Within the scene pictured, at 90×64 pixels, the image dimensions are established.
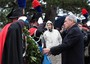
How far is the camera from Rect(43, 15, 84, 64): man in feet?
24.0

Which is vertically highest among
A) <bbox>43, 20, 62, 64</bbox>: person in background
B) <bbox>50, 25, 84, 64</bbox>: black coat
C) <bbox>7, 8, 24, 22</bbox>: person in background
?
<bbox>7, 8, 24, 22</bbox>: person in background

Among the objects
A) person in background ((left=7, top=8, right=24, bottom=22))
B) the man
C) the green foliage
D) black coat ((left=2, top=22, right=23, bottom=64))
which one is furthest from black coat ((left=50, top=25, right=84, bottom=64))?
black coat ((left=2, top=22, right=23, bottom=64))

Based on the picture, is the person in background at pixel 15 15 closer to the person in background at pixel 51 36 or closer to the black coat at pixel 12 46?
the black coat at pixel 12 46

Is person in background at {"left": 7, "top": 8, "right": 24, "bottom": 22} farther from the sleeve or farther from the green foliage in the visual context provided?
the sleeve

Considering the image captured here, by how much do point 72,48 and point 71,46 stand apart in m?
0.08

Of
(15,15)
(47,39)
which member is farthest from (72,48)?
(47,39)

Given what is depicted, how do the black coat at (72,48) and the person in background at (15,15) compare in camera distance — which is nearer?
the person in background at (15,15)

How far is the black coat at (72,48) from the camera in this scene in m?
7.33

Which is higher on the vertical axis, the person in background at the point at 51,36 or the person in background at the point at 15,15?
the person in background at the point at 15,15

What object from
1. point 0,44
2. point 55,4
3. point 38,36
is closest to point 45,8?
point 55,4

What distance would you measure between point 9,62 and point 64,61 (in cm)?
197

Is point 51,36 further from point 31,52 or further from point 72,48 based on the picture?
point 31,52

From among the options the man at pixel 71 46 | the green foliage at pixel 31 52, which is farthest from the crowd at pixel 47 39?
the green foliage at pixel 31 52

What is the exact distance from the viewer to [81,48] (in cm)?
749
